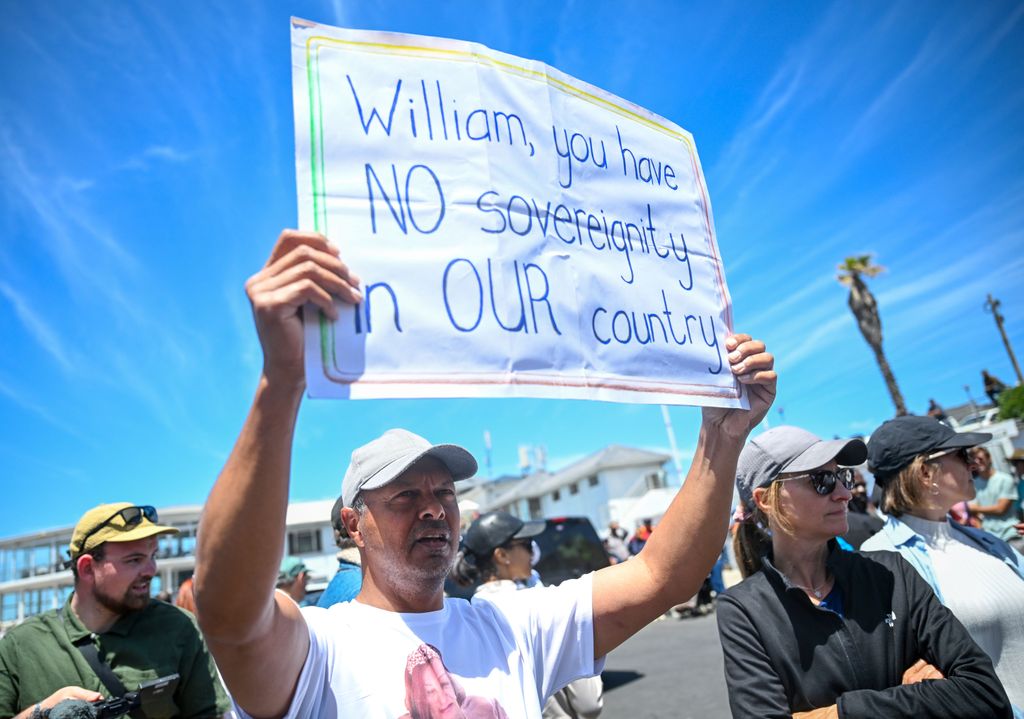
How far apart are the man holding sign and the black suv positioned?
7.06 m

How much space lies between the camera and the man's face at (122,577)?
3.18 m

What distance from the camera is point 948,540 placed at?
2.87 m

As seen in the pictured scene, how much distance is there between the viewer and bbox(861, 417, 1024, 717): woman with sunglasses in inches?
101

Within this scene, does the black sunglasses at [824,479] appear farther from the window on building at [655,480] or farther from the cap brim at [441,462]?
the window on building at [655,480]

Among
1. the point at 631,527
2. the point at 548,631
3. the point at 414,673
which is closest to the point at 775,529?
the point at 548,631

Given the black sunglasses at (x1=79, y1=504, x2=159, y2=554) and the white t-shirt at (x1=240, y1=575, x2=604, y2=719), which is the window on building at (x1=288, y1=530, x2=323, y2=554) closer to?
the black sunglasses at (x1=79, y1=504, x2=159, y2=554)

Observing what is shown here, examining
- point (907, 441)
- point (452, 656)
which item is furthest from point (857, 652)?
point (452, 656)

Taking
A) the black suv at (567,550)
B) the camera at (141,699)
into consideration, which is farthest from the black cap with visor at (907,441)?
the black suv at (567,550)

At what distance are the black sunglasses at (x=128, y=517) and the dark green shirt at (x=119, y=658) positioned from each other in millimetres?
321

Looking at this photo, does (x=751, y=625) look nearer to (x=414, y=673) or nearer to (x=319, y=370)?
(x=414, y=673)

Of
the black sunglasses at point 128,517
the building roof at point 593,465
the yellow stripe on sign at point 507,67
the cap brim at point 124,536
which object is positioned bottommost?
the cap brim at point 124,536

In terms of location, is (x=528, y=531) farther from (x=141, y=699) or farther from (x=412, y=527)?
(x=412, y=527)

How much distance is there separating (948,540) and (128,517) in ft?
13.1

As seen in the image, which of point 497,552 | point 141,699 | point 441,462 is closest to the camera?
point 441,462
